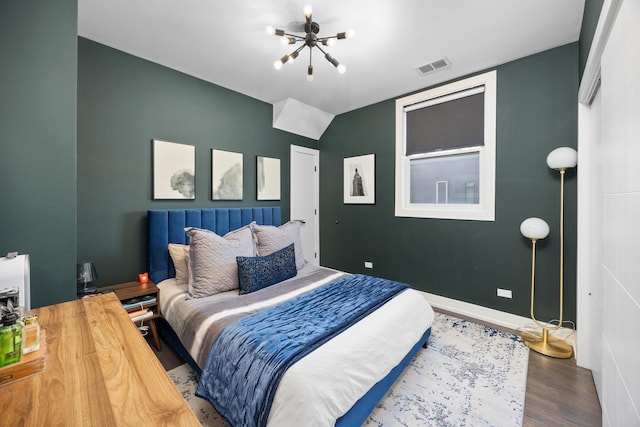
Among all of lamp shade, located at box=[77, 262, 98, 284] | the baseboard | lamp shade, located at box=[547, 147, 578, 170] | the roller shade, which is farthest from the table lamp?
lamp shade, located at box=[547, 147, 578, 170]

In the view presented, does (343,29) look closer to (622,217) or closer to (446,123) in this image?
(446,123)

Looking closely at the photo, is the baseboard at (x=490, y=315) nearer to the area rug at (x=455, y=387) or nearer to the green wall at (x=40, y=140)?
the area rug at (x=455, y=387)

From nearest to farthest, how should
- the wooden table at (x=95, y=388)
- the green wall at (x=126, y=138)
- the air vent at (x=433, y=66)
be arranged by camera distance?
the wooden table at (x=95, y=388)
the green wall at (x=126, y=138)
the air vent at (x=433, y=66)

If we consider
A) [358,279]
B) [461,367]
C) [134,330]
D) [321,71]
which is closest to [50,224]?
[134,330]

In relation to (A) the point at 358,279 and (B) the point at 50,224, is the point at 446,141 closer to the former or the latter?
(A) the point at 358,279

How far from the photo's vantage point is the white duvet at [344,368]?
1.17 m

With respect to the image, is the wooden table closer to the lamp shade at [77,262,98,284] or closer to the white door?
the lamp shade at [77,262,98,284]

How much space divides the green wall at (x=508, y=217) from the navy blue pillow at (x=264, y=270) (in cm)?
172

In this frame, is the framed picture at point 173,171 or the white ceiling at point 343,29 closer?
the white ceiling at point 343,29

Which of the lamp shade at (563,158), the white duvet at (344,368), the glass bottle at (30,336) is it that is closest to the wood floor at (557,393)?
the white duvet at (344,368)

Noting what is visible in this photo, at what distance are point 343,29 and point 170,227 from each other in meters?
2.50

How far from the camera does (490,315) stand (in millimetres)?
2914

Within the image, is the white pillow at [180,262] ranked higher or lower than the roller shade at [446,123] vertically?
lower

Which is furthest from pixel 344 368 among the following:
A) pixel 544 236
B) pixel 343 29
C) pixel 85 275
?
pixel 343 29
